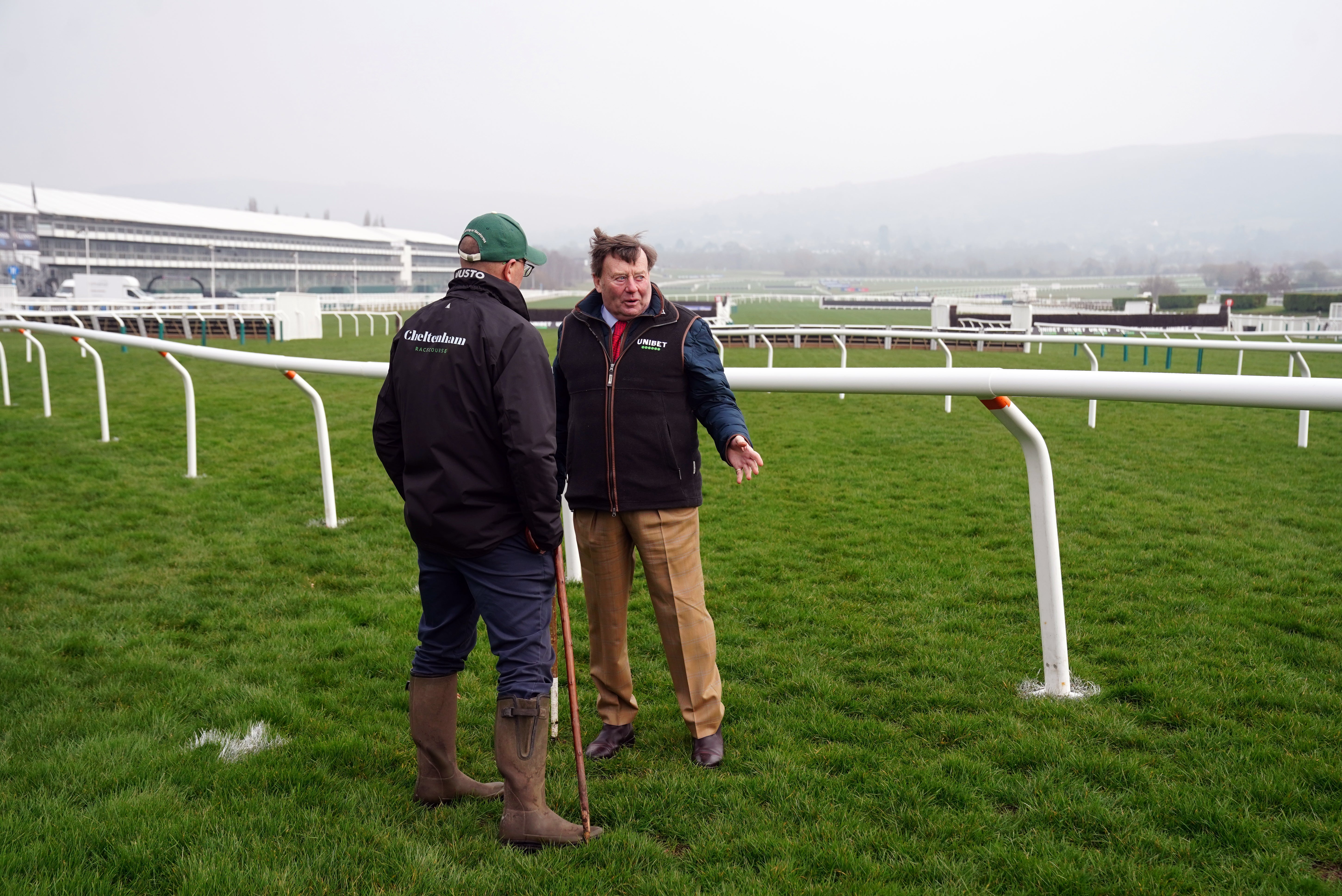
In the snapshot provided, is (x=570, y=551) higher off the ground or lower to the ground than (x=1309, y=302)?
lower

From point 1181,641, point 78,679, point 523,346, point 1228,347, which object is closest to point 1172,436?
point 1228,347

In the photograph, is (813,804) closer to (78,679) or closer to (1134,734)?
(1134,734)

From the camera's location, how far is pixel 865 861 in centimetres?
233

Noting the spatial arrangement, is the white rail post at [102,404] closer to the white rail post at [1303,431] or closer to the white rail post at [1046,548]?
the white rail post at [1046,548]

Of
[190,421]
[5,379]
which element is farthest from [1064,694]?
[5,379]

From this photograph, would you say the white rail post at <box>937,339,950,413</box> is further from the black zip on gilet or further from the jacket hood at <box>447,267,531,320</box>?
the jacket hood at <box>447,267,531,320</box>

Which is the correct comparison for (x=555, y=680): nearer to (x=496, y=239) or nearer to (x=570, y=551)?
(x=496, y=239)

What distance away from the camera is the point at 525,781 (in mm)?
2465

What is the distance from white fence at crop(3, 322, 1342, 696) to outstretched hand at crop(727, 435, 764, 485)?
0.34 m

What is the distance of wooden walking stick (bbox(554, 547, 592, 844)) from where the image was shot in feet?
8.22

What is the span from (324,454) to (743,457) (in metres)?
3.80

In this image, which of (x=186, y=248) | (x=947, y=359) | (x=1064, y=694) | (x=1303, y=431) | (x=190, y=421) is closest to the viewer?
(x=1064, y=694)

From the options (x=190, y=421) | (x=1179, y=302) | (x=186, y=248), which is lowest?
(x=190, y=421)

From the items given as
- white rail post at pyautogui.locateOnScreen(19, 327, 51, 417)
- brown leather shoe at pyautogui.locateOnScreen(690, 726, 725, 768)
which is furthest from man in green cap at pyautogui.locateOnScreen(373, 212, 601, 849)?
white rail post at pyautogui.locateOnScreen(19, 327, 51, 417)
